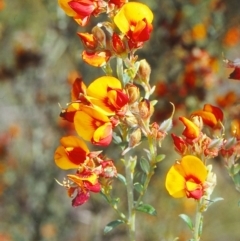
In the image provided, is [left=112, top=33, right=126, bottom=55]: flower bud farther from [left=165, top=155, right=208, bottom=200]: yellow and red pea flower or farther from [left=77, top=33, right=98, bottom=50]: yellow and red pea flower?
[left=165, top=155, right=208, bottom=200]: yellow and red pea flower

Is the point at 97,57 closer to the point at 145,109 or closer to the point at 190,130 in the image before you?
the point at 145,109

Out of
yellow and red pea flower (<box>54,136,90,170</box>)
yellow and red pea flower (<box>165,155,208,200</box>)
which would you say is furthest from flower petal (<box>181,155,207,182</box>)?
yellow and red pea flower (<box>54,136,90,170</box>)

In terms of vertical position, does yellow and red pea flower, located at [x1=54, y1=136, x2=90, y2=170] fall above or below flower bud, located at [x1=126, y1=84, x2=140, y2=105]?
below

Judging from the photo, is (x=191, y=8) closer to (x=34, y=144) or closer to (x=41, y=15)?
(x=34, y=144)

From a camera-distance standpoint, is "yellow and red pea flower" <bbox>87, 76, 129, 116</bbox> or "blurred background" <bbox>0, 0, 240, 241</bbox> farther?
"blurred background" <bbox>0, 0, 240, 241</bbox>

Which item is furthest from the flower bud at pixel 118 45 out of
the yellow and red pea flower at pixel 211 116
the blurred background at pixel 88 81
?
the blurred background at pixel 88 81

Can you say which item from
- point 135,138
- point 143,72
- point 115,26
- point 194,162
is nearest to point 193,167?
point 194,162

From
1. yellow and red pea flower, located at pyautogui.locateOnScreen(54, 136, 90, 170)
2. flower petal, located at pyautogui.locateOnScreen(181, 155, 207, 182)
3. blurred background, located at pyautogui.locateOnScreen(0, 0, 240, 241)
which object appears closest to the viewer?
flower petal, located at pyautogui.locateOnScreen(181, 155, 207, 182)

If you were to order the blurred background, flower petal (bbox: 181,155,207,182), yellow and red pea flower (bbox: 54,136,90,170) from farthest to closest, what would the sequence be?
the blurred background, yellow and red pea flower (bbox: 54,136,90,170), flower petal (bbox: 181,155,207,182)

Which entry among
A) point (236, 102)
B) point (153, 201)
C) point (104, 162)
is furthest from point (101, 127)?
point (153, 201)
